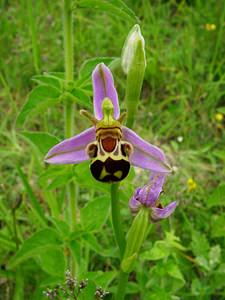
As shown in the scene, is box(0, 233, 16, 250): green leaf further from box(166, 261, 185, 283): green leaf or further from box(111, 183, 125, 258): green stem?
box(111, 183, 125, 258): green stem

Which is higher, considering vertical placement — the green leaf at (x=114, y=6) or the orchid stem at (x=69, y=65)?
the green leaf at (x=114, y=6)

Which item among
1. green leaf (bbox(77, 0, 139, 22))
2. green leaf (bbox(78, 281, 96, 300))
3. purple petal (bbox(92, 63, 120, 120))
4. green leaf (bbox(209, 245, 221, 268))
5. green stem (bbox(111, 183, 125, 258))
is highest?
green leaf (bbox(77, 0, 139, 22))

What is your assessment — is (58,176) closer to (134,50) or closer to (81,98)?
(81,98)

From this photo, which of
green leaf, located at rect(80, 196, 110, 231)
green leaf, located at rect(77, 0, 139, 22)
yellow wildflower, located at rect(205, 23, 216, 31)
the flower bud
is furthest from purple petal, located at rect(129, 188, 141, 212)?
yellow wildflower, located at rect(205, 23, 216, 31)

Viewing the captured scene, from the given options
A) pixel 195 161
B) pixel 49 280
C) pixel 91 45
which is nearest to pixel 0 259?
pixel 49 280

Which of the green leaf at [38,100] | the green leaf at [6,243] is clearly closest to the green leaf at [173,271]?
the green leaf at [6,243]

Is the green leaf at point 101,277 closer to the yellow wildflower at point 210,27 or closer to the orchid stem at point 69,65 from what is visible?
the orchid stem at point 69,65
